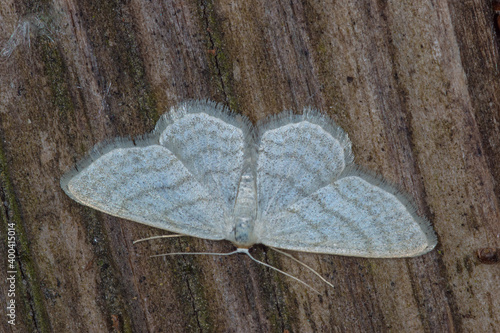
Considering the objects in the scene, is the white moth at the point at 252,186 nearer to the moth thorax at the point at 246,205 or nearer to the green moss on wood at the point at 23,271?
the moth thorax at the point at 246,205

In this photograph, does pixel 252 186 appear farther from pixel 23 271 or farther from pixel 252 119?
A: pixel 23 271

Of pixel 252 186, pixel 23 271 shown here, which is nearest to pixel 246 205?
pixel 252 186

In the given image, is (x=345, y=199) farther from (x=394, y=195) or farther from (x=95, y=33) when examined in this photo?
(x=95, y=33)

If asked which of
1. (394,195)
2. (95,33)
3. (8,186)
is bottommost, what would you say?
(394,195)

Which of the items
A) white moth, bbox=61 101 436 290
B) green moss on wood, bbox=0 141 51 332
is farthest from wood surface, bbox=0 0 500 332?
white moth, bbox=61 101 436 290

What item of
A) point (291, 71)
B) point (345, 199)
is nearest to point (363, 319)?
point (345, 199)

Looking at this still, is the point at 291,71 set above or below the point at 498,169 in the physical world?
above

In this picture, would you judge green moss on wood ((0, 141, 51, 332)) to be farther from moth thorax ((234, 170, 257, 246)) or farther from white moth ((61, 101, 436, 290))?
moth thorax ((234, 170, 257, 246))
